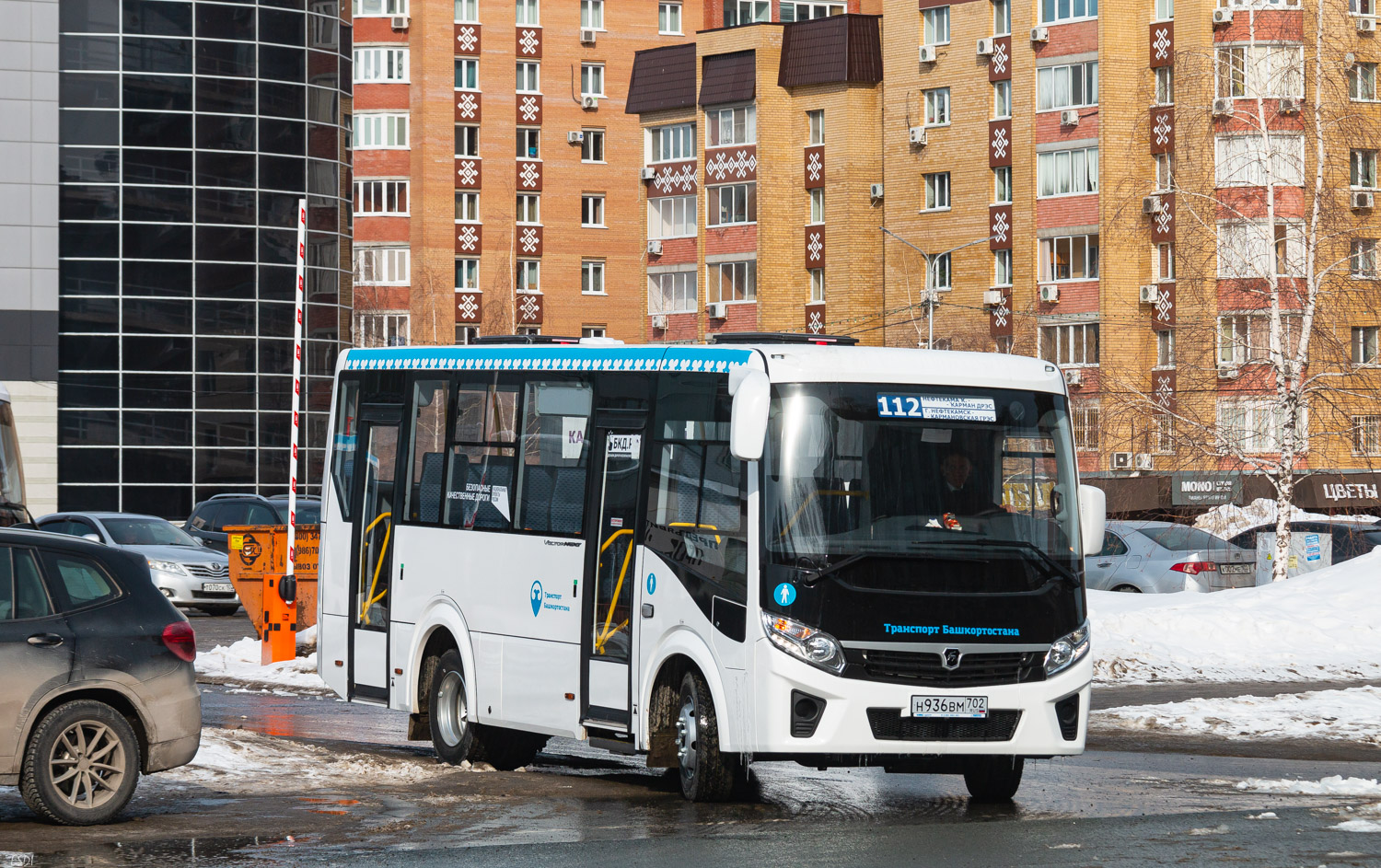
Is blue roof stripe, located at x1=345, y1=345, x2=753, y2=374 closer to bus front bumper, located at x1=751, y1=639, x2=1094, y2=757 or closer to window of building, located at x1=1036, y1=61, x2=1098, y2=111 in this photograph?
bus front bumper, located at x1=751, y1=639, x2=1094, y2=757

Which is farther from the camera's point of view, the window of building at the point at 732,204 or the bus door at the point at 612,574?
the window of building at the point at 732,204

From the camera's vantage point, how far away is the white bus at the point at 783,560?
1123cm

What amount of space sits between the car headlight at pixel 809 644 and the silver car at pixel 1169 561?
22.3 m

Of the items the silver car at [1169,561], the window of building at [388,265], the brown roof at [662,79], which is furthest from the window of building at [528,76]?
the silver car at [1169,561]

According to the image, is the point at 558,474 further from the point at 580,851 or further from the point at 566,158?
the point at 566,158

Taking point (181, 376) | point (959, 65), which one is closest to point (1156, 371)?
point (959, 65)

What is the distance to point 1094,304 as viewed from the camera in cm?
6362

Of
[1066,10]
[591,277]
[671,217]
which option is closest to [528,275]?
[591,277]

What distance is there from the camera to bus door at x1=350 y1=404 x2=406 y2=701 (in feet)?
49.3

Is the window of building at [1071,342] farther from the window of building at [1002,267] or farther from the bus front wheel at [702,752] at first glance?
the bus front wheel at [702,752]

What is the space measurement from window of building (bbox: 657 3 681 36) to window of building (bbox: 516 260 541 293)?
447 inches

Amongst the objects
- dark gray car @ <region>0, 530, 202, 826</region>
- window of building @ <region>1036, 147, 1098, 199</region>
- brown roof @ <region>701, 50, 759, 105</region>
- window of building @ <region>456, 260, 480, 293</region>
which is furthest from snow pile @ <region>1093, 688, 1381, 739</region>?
window of building @ <region>456, 260, 480, 293</region>

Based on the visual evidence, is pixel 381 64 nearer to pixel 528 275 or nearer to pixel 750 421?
pixel 528 275

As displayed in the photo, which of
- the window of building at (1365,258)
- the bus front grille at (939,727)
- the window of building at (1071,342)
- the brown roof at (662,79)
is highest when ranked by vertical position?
the brown roof at (662,79)
